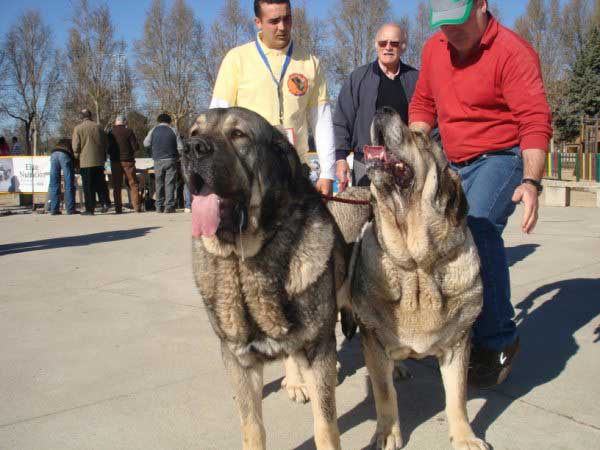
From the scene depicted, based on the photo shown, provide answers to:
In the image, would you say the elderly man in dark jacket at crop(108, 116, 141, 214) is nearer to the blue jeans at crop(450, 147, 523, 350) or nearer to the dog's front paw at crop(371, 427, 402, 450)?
the blue jeans at crop(450, 147, 523, 350)

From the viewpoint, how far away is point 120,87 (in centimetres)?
4528

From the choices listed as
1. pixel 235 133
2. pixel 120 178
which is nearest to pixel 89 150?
pixel 120 178

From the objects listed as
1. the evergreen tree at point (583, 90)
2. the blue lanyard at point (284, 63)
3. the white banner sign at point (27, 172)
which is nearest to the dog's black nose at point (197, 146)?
the blue lanyard at point (284, 63)

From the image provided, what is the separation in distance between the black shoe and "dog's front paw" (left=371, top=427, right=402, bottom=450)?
81cm

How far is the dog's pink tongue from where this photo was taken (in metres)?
2.27

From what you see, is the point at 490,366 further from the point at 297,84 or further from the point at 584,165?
the point at 584,165

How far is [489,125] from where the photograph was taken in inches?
128

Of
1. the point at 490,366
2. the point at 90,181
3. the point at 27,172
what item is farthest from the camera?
the point at 27,172

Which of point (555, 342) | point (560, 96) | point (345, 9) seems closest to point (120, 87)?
point (345, 9)

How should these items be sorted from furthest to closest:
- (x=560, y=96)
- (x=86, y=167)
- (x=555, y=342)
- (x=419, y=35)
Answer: (x=419, y=35) → (x=560, y=96) → (x=86, y=167) → (x=555, y=342)

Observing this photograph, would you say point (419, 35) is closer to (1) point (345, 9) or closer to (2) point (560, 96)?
(1) point (345, 9)

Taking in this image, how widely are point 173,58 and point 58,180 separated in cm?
3296

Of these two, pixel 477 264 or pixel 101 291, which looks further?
pixel 101 291

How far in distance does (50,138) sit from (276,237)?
2137 inches
